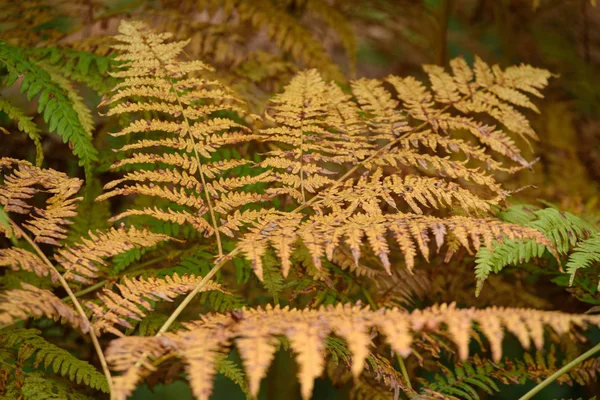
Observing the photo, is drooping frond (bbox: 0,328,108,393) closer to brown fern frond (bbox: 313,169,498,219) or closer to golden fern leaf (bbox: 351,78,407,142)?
brown fern frond (bbox: 313,169,498,219)

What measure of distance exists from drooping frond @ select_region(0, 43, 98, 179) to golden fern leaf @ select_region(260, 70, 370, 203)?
444mm

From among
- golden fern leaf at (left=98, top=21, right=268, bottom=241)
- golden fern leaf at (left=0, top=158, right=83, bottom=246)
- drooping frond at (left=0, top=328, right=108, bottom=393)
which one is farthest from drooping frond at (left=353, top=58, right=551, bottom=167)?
drooping frond at (left=0, top=328, right=108, bottom=393)

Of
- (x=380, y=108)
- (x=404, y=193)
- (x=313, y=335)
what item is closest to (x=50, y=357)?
(x=313, y=335)

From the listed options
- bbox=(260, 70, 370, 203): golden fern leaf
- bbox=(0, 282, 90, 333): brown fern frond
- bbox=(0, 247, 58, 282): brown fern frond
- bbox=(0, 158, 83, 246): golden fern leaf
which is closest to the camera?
bbox=(0, 282, 90, 333): brown fern frond

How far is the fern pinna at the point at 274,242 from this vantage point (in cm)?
74

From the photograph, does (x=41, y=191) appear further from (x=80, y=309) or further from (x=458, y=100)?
(x=458, y=100)

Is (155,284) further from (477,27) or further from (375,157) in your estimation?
(477,27)

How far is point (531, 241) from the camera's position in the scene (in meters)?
1.17

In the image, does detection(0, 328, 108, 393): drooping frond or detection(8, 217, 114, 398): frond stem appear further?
detection(0, 328, 108, 393): drooping frond

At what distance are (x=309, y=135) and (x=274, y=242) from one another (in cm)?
40

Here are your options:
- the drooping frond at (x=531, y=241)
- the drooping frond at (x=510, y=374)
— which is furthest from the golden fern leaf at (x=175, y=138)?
the drooping frond at (x=510, y=374)

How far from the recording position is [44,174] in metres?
1.11

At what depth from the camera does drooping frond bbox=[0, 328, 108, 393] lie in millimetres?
1105

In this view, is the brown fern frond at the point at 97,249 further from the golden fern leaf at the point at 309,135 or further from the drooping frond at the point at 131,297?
the golden fern leaf at the point at 309,135
